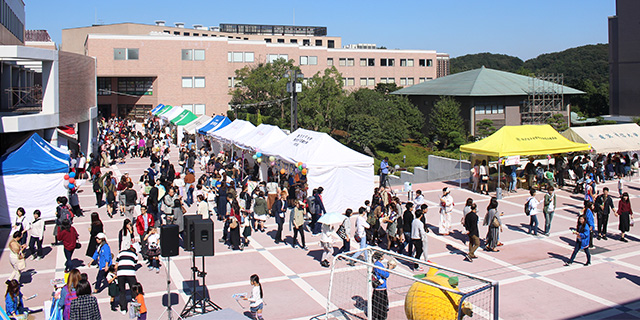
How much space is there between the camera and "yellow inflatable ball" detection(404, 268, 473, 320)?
8.00m

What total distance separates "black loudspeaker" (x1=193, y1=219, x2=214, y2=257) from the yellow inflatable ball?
414 centimetres

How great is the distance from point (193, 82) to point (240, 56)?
658 centimetres

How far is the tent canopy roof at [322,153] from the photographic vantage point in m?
19.7

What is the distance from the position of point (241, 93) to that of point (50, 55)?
3903 cm

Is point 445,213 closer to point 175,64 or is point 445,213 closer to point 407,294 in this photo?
point 407,294

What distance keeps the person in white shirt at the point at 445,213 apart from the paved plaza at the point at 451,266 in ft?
0.92

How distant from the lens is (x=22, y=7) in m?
42.1

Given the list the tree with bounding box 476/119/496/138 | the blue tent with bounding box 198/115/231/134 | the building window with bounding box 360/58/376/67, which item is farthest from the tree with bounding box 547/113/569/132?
the building window with bounding box 360/58/376/67

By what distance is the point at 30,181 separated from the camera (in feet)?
59.1

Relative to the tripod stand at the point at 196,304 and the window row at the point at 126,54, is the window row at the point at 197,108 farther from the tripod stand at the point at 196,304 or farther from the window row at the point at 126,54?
the tripod stand at the point at 196,304

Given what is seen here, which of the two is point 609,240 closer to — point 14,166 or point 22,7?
point 14,166

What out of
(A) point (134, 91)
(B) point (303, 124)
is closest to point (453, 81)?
(B) point (303, 124)

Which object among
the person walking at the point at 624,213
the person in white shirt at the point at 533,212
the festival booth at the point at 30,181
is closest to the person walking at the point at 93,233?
the festival booth at the point at 30,181

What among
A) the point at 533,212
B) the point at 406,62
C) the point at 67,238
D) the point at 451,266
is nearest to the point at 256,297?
the point at 67,238
